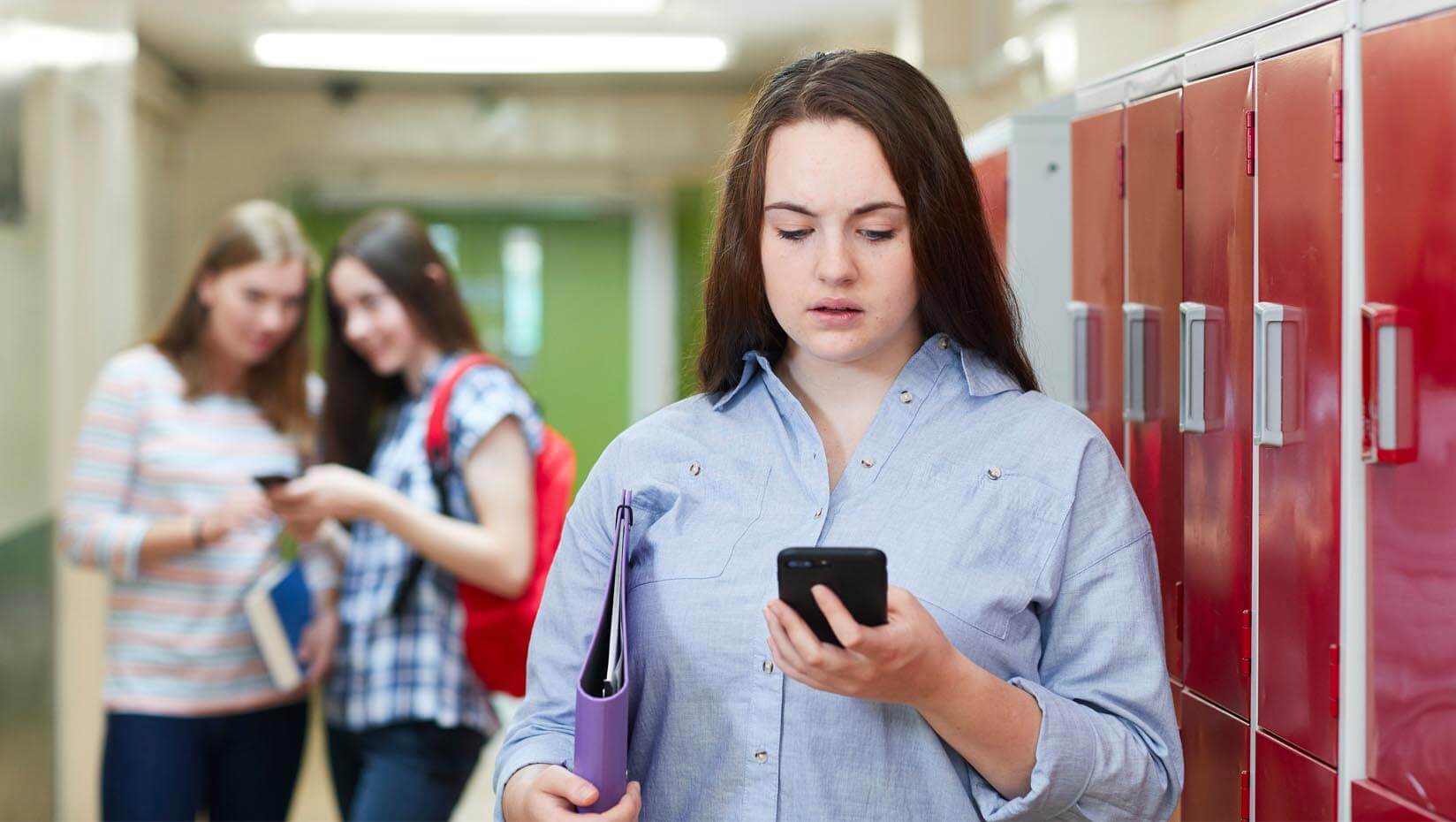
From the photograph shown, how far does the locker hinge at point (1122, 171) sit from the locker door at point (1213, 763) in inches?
24.8

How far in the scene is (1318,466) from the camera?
133cm

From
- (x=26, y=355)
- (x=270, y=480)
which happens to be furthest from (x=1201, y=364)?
(x=26, y=355)

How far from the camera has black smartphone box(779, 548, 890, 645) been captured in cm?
104

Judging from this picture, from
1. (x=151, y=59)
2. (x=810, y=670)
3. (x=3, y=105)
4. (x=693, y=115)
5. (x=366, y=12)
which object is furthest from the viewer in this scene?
(x=693, y=115)

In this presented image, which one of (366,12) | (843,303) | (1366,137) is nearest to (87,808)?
(366,12)

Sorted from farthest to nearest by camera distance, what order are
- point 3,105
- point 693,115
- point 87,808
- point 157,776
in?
1. point 693,115
2. point 87,808
3. point 3,105
4. point 157,776

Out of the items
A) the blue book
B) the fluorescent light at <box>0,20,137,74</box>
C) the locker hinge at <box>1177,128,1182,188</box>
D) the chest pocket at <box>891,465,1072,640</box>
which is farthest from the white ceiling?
the chest pocket at <box>891,465,1072,640</box>

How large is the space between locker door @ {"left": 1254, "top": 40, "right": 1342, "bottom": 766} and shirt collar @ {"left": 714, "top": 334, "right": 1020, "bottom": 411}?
0.95ft

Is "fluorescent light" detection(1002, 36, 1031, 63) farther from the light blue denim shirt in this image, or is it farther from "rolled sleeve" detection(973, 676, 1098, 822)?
"rolled sleeve" detection(973, 676, 1098, 822)

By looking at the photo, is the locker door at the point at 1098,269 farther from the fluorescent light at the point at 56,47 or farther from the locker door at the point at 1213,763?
the fluorescent light at the point at 56,47

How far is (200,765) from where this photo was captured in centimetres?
264

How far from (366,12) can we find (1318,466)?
5032mm

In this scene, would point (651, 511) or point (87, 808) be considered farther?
point (87, 808)

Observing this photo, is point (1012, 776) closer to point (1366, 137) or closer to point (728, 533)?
point (728, 533)
